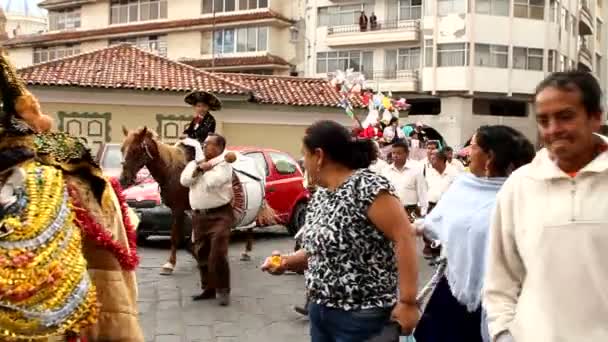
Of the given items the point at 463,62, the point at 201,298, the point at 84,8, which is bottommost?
the point at 201,298

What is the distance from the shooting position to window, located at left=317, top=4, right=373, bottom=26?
4141 centimetres

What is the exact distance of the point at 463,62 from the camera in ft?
126

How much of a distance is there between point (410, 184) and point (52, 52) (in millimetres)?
46119

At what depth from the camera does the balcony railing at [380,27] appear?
39344 millimetres

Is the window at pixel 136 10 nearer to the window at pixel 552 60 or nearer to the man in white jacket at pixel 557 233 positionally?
the window at pixel 552 60

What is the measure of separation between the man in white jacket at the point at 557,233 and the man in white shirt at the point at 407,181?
773 cm

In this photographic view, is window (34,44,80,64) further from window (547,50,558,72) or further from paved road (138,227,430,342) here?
paved road (138,227,430,342)

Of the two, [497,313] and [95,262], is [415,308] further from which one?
[95,262]

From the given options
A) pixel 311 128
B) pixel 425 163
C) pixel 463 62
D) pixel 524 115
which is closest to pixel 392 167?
pixel 425 163

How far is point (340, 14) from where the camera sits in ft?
138

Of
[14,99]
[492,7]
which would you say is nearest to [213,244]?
→ [14,99]

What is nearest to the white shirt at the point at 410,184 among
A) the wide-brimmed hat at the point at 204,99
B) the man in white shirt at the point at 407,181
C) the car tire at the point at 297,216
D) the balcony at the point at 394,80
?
the man in white shirt at the point at 407,181

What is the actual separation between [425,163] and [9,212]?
33.5 feet

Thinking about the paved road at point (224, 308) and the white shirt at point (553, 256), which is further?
the paved road at point (224, 308)
